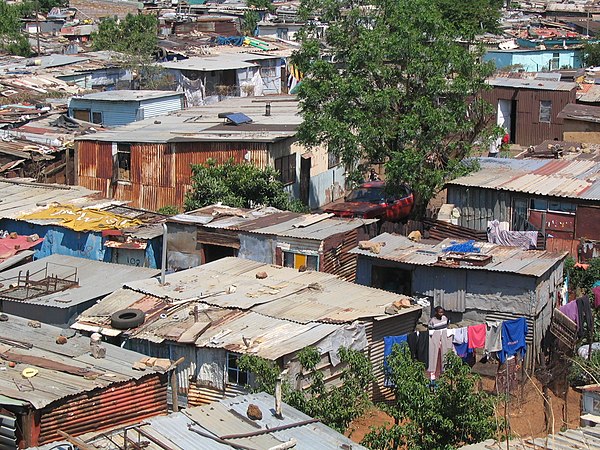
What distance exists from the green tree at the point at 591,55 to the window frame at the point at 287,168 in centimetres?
2506

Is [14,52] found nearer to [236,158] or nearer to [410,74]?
[236,158]

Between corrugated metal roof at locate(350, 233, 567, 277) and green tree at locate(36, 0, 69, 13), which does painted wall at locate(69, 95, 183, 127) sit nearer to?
corrugated metal roof at locate(350, 233, 567, 277)

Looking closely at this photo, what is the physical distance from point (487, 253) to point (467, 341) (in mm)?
2020

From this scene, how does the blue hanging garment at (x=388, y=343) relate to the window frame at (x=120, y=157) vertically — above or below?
Answer: below

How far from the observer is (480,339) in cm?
1791

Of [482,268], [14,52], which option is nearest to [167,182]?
[482,268]

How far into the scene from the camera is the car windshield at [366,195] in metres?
25.9

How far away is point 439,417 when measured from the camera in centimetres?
1341

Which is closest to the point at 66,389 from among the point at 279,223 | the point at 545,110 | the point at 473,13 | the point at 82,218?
the point at 279,223

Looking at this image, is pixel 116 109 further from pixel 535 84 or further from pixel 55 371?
pixel 55 371

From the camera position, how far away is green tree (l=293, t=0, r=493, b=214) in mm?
23594

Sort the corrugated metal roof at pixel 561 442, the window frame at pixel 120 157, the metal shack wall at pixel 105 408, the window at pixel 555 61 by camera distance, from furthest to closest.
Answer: the window at pixel 555 61
the window frame at pixel 120 157
the metal shack wall at pixel 105 408
the corrugated metal roof at pixel 561 442

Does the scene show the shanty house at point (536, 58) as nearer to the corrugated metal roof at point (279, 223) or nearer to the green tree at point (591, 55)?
the green tree at point (591, 55)

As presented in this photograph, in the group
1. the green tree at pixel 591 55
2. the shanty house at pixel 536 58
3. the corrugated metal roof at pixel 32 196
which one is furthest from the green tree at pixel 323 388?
the green tree at pixel 591 55
